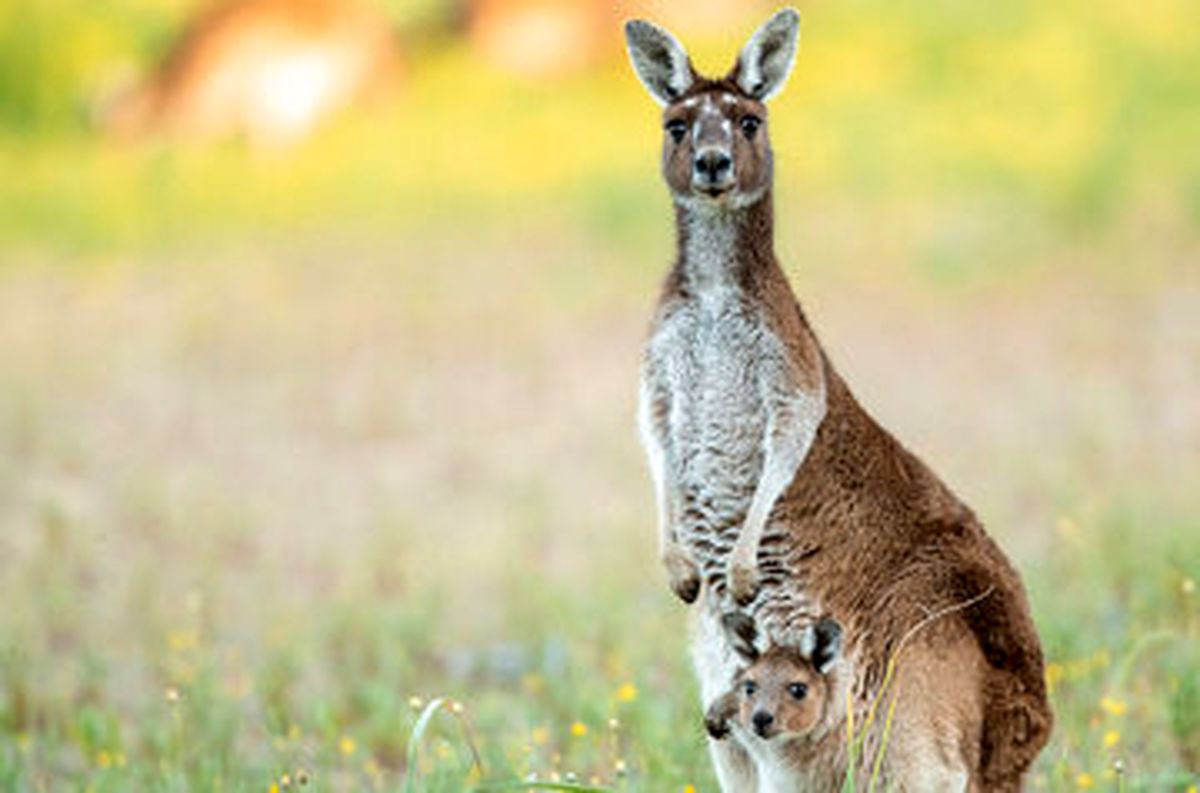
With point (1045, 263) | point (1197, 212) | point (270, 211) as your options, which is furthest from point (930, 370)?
point (270, 211)

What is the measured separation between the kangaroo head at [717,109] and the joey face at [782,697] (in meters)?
1.18

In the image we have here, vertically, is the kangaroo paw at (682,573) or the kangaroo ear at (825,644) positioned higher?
the kangaroo paw at (682,573)

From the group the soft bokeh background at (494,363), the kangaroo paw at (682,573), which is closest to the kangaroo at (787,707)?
the kangaroo paw at (682,573)

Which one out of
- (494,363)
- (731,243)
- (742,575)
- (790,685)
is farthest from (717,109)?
(494,363)

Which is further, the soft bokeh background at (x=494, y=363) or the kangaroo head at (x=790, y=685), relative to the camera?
the soft bokeh background at (x=494, y=363)

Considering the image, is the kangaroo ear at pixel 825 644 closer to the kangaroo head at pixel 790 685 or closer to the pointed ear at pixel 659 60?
the kangaroo head at pixel 790 685

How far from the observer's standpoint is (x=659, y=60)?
16.9 ft

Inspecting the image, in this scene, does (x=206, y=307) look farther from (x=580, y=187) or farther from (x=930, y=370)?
(x=930, y=370)

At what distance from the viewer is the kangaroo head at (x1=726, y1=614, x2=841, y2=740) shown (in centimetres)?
461

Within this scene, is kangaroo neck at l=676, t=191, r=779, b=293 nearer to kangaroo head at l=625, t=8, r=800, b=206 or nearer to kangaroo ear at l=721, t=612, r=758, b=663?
kangaroo head at l=625, t=8, r=800, b=206

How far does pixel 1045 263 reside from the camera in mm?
13930

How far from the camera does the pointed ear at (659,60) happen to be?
5059 millimetres

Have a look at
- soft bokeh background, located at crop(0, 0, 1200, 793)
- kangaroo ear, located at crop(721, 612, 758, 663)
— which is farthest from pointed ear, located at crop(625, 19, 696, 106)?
soft bokeh background, located at crop(0, 0, 1200, 793)

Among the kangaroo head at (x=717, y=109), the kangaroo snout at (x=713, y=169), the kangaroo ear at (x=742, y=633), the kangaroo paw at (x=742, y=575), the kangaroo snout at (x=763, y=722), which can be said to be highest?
the kangaroo head at (x=717, y=109)
